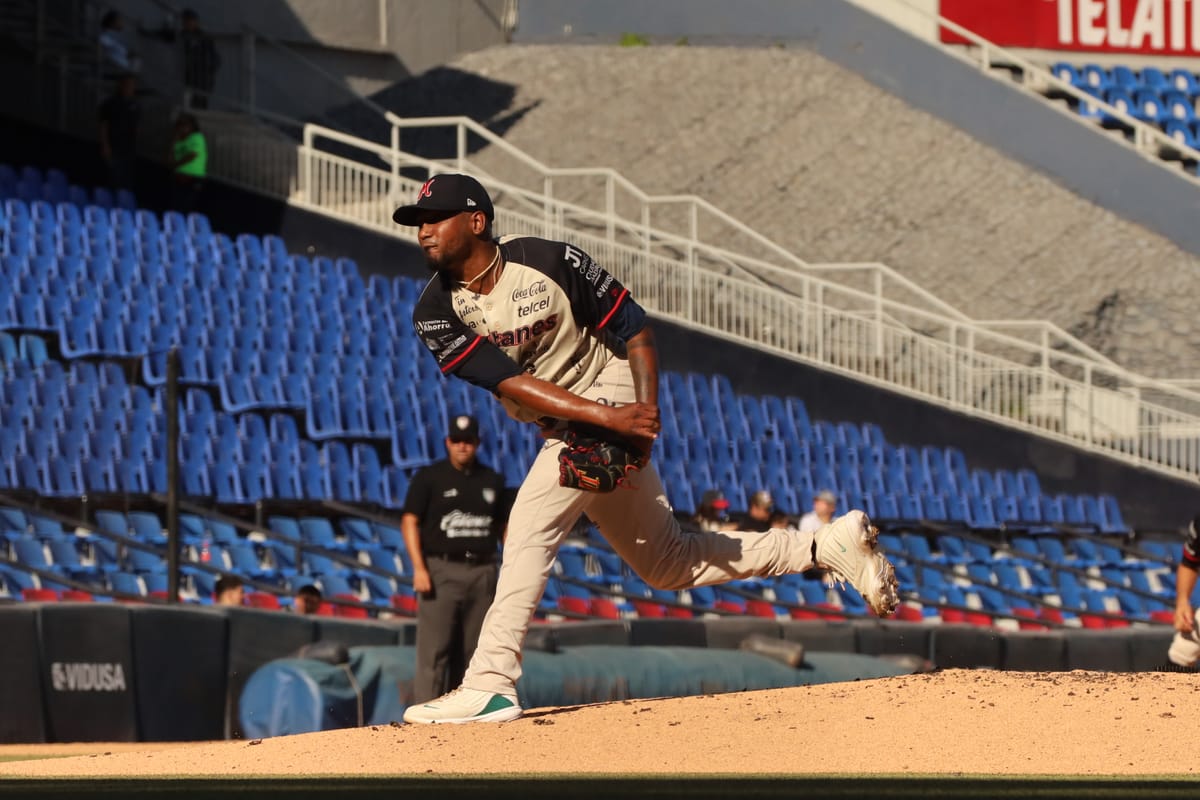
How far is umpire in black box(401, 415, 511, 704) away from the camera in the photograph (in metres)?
10.2

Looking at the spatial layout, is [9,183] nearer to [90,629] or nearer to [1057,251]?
[90,629]

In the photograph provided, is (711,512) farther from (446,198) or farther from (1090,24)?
(1090,24)

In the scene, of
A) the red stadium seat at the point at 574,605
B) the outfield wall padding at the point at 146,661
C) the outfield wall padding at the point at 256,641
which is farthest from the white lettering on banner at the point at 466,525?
the red stadium seat at the point at 574,605

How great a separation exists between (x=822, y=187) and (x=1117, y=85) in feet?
18.9

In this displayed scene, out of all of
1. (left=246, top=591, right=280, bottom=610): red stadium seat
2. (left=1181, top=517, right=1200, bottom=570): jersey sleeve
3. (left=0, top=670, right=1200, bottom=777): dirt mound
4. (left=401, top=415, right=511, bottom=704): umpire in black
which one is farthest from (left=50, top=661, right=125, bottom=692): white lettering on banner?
(left=1181, top=517, right=1200, bottom=570): jersey sleeve

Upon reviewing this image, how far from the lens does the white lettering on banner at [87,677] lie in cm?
1087

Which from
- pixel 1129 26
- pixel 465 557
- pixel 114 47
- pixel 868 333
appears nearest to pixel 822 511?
pixel 465 557

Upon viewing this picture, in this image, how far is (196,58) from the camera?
25.9 meters

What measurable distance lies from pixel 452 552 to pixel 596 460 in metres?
4.15

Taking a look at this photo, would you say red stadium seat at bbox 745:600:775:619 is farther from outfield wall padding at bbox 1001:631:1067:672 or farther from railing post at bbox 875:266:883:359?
railing post at bbox 875:266:883:359

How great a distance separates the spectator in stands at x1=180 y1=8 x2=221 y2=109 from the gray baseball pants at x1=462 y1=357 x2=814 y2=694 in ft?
66.1

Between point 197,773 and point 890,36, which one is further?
point 890,36

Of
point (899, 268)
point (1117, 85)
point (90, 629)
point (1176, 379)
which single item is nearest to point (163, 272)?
point (90, 629)

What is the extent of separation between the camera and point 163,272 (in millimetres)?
19469
